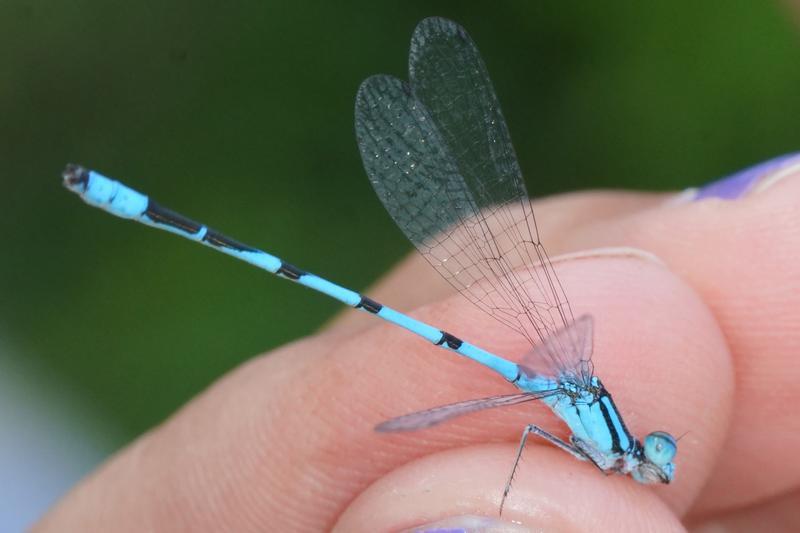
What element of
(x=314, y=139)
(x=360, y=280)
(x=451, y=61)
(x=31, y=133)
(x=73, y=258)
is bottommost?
(x=73, y=258)

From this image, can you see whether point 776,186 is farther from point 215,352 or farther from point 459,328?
point 215,352

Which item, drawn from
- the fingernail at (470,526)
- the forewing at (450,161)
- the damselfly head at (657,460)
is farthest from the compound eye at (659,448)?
the forewing at (450,161)

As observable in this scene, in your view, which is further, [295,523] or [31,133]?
[31,133]

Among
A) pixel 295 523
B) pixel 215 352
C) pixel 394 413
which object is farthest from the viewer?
pixel 215 352

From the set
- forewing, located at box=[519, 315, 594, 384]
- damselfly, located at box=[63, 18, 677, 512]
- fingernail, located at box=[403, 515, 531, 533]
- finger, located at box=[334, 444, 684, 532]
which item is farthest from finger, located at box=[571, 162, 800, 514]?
fingernail, located at box=[403, 515, 531, 533]

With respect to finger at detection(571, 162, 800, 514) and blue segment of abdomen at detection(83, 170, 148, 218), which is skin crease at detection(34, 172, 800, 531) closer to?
finger at detection(571, 162, 800, 514)

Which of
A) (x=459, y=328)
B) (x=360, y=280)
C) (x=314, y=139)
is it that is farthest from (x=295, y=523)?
(x=314, y=139)

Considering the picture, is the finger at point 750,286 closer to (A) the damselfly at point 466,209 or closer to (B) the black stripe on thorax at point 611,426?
(A) the damselfly at point 466,209
